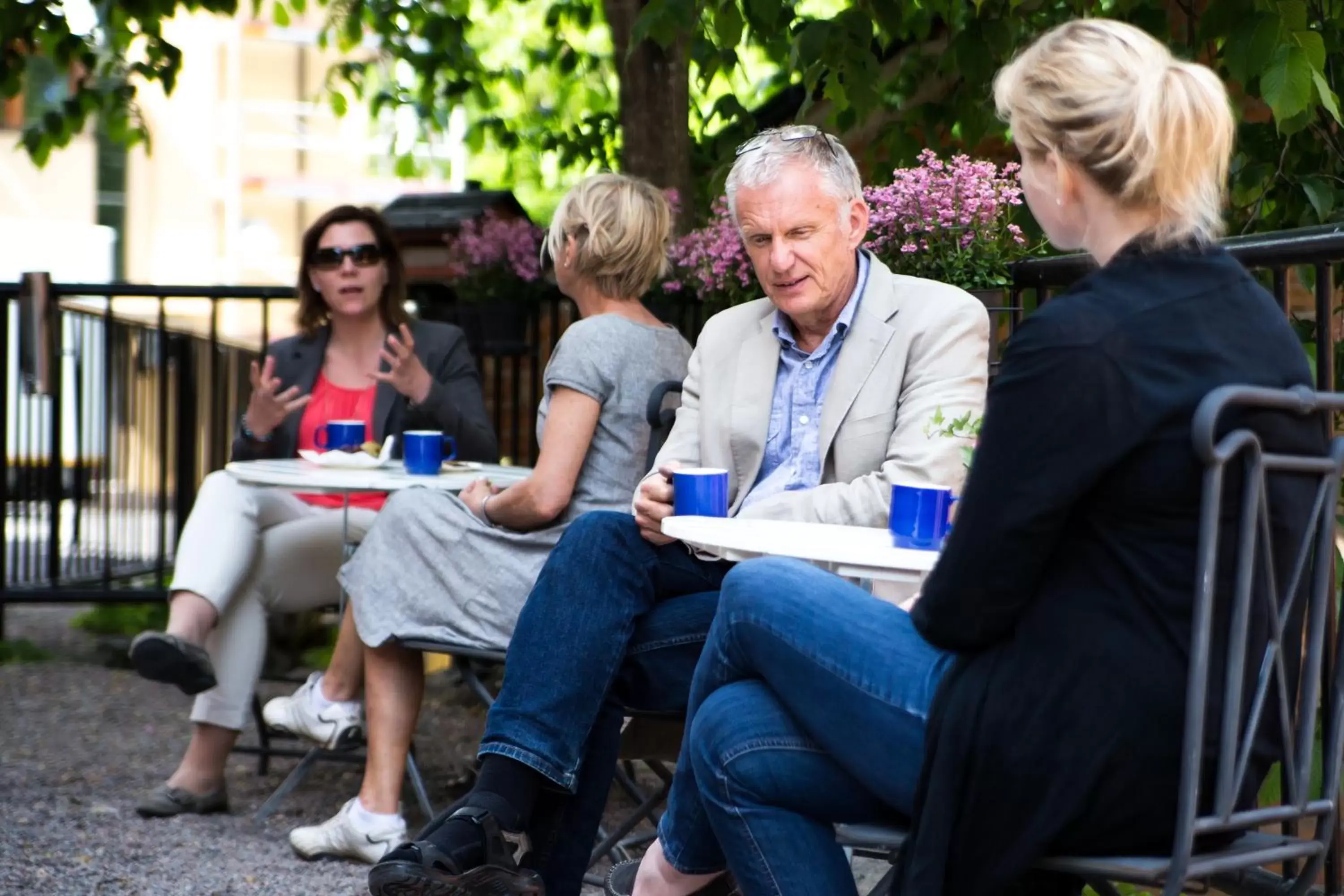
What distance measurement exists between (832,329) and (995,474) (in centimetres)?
141

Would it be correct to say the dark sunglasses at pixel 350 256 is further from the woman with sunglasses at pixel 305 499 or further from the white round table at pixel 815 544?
the white round table at pixel 815 544

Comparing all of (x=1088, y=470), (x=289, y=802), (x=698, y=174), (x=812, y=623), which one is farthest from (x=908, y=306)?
(x=698, y=174)

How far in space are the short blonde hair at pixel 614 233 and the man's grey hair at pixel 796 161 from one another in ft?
2.19

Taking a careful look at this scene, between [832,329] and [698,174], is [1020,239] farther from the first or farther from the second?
[698,174]

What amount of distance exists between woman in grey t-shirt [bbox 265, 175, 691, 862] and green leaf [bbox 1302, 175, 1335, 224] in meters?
1.72

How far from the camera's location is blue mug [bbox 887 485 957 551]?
2.55 metres

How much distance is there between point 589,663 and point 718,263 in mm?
1791

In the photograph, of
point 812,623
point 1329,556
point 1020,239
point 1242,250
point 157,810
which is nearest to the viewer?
point 1329,556

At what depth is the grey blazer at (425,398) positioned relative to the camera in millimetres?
5082

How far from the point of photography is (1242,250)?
2672 millimetres

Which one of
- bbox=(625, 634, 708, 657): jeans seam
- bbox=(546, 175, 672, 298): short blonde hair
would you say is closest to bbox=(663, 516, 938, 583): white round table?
bbox=(625, 634, 708, 657): jeans seam

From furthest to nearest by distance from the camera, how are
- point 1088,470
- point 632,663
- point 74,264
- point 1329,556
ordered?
point 74,264 → point 632,663 → point 1329,556 → point 1088,470

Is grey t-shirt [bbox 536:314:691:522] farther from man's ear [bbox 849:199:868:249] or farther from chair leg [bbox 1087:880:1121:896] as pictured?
chair leg [bbox 1087:880:1121:896]

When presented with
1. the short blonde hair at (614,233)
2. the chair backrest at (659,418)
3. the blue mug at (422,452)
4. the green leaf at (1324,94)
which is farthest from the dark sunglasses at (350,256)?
the green leaf at (1324,94)
